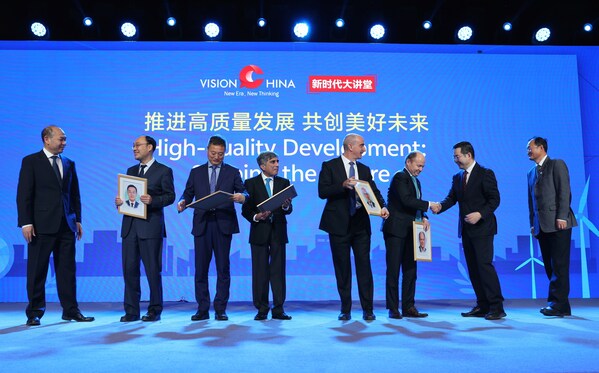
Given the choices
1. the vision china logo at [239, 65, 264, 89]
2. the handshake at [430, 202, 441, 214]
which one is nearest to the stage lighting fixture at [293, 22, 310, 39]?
the vision china logo at [239, 65, 264, 89]

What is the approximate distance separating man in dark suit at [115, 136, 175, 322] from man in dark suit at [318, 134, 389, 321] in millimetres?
1300

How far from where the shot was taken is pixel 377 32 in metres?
6.89

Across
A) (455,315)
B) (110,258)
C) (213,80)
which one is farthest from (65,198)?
(455,315)

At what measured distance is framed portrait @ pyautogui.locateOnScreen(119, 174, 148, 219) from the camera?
454cm

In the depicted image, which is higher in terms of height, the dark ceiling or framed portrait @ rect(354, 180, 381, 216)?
the dark ceiling

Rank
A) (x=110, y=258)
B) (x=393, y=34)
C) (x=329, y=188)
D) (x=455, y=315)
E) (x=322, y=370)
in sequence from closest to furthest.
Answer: (x=322, y=370), (x=329, y=188), (x=455, y=315), (x=110, y=258), (x=393, y=34)

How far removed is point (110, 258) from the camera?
6410mm

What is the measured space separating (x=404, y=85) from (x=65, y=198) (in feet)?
13.1

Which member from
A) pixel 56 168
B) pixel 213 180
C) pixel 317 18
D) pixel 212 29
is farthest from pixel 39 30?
pixel 213 180

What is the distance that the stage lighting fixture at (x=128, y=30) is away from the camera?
22.0 feet

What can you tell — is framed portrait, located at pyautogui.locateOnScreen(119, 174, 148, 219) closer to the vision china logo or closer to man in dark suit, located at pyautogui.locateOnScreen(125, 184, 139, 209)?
man in dark suit, located at pyautogui.locateOnScreen(125, 184, 139, 209)

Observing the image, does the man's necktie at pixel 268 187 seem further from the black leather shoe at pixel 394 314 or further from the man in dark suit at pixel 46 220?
the man in dark suit at pixel 46 220

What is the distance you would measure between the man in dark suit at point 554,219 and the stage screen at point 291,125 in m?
1.57

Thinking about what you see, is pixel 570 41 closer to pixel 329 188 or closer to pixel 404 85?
pixel 404 85
